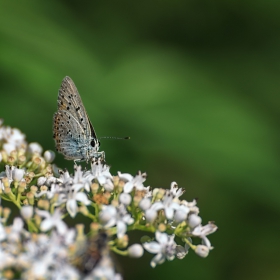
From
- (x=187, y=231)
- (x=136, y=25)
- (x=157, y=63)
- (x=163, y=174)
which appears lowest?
(x=187, y=231)

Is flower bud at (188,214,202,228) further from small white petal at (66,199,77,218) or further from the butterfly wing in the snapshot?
the butterfly wing

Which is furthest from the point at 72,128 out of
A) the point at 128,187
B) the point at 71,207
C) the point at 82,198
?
the point at 71,207

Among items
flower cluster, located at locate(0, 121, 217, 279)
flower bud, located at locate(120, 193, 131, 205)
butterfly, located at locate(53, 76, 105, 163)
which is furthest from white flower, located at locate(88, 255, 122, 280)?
butterfly, located at locate(53, 76, 105, 163)

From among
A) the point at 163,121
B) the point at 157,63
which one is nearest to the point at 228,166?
the point at 163,121

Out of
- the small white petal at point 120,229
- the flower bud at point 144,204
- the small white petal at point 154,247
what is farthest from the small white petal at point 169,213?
the small white petal at point 120,229

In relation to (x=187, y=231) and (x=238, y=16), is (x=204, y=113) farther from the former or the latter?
(x=187, y=231)

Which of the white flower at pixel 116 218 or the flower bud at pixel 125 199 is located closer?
the white flower at pixel 116 218

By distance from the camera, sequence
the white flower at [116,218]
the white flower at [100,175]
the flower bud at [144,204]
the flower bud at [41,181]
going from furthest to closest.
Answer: the flower bud at [41,181], the white flower at [100,175], the flower bud at [144,204], the white flower at [116,218]

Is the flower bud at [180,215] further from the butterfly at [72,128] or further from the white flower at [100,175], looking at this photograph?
the butterfly at [72,128]
